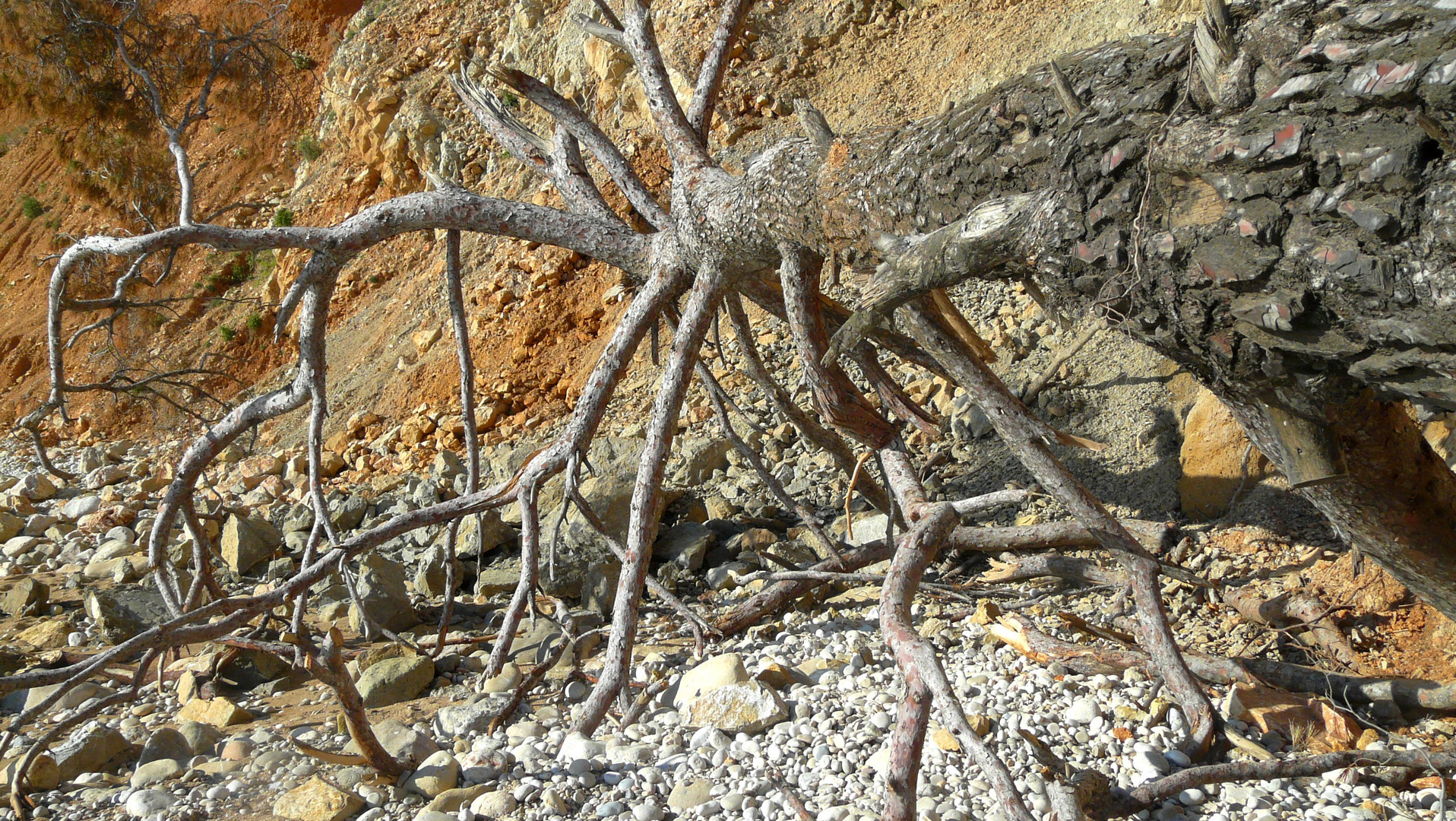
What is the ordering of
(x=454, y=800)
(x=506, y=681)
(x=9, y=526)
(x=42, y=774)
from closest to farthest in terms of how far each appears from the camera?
(x=454, y=800) → (x=42, y=774) → (x=506, y=681) → (x=9, y=526)

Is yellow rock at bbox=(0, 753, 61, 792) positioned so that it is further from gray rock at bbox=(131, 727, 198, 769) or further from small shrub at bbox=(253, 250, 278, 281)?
small shrub at bbox=(253, 250, 278, 281)

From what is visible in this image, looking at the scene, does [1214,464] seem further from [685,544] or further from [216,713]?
[216,713]

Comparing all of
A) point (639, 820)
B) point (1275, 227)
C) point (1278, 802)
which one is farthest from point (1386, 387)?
point (639, 820)

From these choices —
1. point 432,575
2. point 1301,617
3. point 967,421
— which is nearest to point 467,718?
point 432,575

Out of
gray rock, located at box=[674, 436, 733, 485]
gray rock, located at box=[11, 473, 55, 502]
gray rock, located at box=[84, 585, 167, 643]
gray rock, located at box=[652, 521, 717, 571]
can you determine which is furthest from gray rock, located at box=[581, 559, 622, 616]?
gray rock, located at box=[11, 473, 55, 502]

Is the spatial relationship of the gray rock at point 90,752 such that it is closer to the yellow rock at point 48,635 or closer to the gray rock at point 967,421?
the yellow rock at point 48,635

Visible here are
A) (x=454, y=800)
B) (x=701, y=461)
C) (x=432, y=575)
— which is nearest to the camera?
(x=454, y=800)

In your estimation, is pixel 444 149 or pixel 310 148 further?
pixel 310 148
